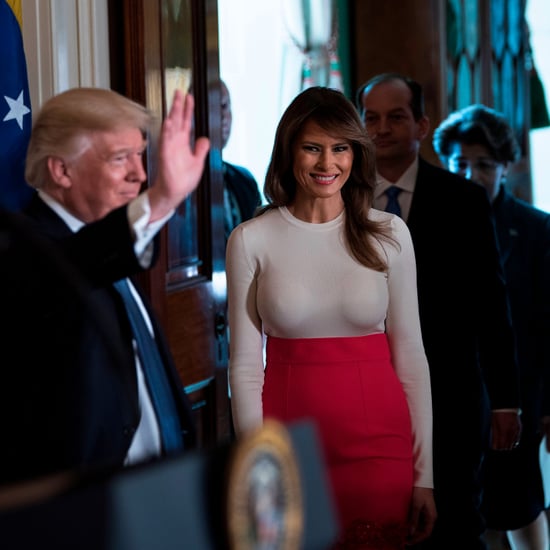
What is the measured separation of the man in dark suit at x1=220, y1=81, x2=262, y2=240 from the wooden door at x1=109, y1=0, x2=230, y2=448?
0.44m

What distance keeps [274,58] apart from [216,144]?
2.12 metres

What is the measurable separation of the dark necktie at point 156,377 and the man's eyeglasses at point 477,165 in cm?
227

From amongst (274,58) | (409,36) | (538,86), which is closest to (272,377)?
(274,58)

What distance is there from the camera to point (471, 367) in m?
2.75

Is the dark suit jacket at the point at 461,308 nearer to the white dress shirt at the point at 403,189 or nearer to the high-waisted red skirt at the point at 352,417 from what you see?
the white dress shirt at the point at 403,189

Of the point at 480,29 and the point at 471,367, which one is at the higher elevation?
the point at 480,29

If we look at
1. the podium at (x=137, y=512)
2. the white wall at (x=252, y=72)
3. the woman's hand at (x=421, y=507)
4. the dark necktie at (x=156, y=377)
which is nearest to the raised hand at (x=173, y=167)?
the dark necktie at (x=156, y=377)

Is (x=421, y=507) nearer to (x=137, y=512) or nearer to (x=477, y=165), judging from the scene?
(x=137, y=512)

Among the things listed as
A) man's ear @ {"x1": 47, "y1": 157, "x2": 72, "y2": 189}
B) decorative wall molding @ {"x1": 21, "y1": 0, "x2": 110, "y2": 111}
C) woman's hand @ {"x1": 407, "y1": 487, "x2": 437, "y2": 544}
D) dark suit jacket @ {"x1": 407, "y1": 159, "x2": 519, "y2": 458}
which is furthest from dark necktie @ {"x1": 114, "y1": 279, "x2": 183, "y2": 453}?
dark suit jacket @ {"x1": 407, "y1": 159, "x2": 519, "y2": 458}

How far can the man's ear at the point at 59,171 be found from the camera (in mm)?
1435

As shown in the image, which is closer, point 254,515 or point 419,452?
point 254,515

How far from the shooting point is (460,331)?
2730mm

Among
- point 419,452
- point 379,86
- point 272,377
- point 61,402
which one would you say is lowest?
point 419,452

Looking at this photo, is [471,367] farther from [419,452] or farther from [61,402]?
[61,402]
